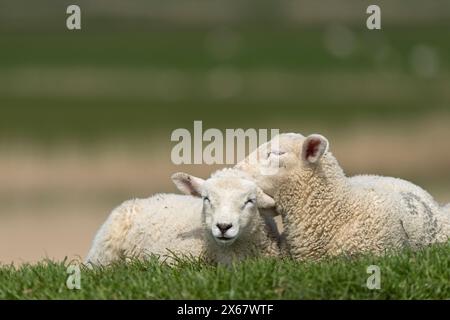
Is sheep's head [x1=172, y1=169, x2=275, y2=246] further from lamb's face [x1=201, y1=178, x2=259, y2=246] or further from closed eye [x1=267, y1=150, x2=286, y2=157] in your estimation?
closed eye [x1=267, y1=150, x2=286, y2=157]

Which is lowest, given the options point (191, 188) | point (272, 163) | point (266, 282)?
point (266, 282)

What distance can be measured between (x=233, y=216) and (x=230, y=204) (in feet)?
0.33

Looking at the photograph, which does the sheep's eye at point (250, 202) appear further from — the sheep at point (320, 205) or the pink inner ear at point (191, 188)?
the pink inner ear at point (191, 188)

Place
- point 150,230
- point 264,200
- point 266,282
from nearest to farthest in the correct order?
point 266,282
point 264,200
point 150,230

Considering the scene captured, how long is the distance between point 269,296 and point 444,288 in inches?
45.0

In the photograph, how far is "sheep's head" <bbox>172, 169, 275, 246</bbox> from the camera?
8406 millimetres

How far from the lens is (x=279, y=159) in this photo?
889 cm

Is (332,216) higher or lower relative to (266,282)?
higher

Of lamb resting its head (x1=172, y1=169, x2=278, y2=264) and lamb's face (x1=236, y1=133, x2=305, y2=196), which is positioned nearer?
lamb resting its head (x1=172, y1=169, x2=278, y2=264)

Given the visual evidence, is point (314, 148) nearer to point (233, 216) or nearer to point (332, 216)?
point (332, 216)

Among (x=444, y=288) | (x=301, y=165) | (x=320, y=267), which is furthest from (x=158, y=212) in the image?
(x=444, y=288)

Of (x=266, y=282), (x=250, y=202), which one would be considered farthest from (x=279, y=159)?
(x=266, y=282)

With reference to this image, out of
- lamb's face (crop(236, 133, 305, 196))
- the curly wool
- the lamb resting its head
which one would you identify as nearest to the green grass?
the lamb resting its head

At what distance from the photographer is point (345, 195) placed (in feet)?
29.8
